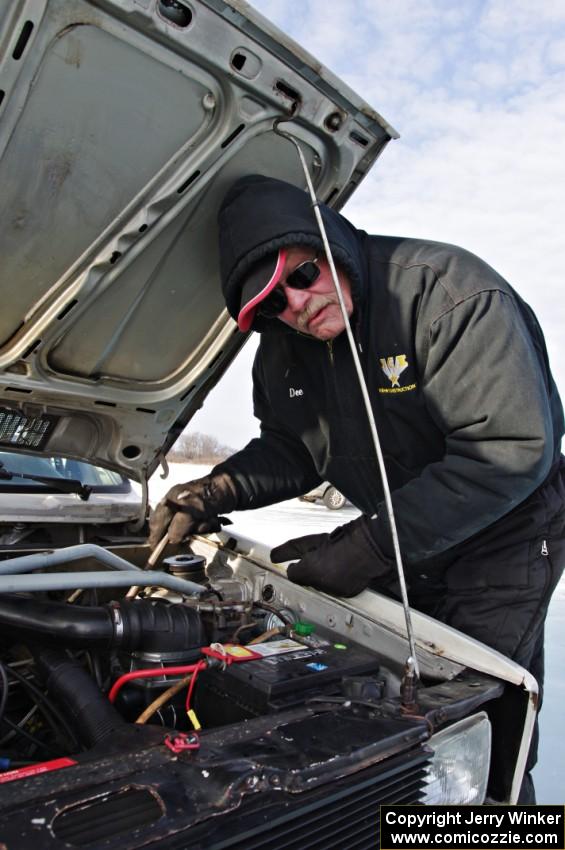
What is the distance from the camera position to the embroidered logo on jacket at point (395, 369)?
6.29ft

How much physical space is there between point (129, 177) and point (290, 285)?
1.76 feet

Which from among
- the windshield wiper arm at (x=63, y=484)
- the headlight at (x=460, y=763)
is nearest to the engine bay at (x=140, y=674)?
the headlight at (x=460, y=763)

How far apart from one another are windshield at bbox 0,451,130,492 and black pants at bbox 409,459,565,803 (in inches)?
56.6

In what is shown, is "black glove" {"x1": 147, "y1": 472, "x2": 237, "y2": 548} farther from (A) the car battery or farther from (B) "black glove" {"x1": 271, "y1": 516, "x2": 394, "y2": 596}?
(A) the car battery

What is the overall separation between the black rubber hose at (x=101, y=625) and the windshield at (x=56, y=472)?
897mm

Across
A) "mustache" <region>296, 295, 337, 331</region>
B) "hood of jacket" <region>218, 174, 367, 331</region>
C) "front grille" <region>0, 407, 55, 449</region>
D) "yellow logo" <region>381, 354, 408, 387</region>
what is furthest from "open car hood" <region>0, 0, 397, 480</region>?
"yellow logo" <region>381, 354, 408, 387</region>

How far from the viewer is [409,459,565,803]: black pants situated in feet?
6.18

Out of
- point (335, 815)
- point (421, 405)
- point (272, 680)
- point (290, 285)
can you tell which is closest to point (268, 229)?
point (290, 285)

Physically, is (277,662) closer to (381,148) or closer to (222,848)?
(222,848)

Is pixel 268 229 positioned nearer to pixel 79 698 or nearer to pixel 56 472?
pixel 79 698

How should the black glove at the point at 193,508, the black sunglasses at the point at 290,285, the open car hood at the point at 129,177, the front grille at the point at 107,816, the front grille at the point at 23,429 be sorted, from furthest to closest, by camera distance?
1. the black glove at the point at 193,508
2. the front grille at the point at 23,429
3. the black sunglasses at the point at 290,285
4. the open car hood at the point at 129,177
5. the front grille at the point at 107,816

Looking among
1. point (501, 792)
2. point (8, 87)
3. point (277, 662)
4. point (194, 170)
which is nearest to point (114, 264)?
point (194, 170)

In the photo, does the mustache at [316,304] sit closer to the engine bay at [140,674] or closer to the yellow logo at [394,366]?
the yellow logo at [394,366]

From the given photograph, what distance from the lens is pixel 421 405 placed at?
196cm
